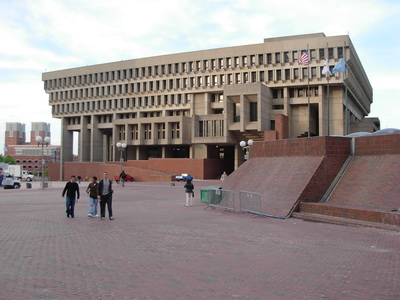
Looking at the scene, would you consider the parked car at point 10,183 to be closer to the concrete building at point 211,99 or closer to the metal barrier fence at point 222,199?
the concrete building at point 211,99

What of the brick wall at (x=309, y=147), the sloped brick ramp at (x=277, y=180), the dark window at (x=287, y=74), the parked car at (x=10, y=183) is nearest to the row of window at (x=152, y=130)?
the dark window at (x=287, y=74)

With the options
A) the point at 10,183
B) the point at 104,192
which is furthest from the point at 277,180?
the point at 10,183

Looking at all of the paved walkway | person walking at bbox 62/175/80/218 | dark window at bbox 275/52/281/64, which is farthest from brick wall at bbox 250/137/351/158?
dark window at bbox 275/52/281/64

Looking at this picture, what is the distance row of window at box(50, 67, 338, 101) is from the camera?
60000 mm

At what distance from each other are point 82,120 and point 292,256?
7769cm

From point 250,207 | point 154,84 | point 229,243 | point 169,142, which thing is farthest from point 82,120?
point 229,243

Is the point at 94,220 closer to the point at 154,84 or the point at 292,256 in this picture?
the point at 292,256

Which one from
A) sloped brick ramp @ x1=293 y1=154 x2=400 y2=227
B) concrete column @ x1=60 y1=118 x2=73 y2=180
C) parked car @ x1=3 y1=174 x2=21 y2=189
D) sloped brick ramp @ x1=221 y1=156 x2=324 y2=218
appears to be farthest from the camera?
concrete column @ x1=60 y1=118 x2=73 y2=180

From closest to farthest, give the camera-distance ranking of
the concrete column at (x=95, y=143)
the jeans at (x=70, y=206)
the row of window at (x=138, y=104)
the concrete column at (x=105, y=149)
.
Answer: the jeans at (x=70, y=206) → the row of window at (x=138, y=104) → the concrete column at (x=95, y=143) → the concrete column at (x=105, y=149)

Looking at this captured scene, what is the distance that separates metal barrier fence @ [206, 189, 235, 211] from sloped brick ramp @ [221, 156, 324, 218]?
2.02ft

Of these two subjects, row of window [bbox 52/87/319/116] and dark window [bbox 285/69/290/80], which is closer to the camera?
dark window [bbox 285/69/290/80]

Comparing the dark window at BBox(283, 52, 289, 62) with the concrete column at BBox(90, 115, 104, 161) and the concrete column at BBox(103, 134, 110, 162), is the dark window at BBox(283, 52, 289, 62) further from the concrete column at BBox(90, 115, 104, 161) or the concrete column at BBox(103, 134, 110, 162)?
the concrete column at BBox(103, 134, 110, 162)

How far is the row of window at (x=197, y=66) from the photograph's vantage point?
58.0 m

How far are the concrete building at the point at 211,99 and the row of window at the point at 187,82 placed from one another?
157 mm
